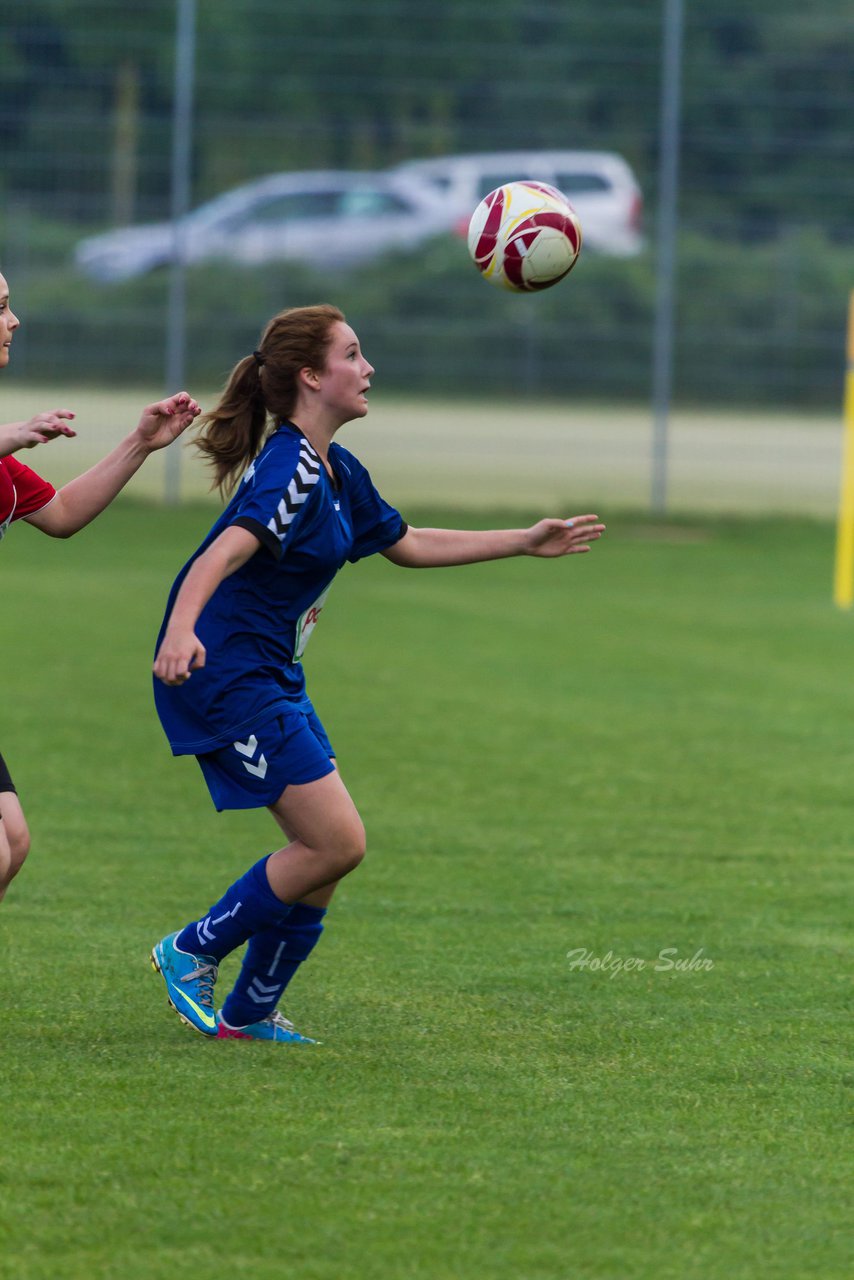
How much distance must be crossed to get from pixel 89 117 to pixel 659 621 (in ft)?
27.0

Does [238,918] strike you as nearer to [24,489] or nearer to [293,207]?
[24,489]

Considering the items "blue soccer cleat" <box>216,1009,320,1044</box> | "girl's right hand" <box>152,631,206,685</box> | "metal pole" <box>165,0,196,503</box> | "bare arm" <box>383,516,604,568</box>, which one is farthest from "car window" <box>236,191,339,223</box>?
"girl's right hand" <box>152,631,206,685</box>

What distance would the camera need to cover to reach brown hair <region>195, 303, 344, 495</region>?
14.4ft

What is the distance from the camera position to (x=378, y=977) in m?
4.88

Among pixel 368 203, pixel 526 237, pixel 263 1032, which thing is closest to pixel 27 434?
pixel 263 1032

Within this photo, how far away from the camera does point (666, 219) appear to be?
17.2 m

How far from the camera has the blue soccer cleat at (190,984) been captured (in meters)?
4.37

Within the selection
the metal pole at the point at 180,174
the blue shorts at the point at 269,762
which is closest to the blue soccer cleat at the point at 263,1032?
the blue shorts at the point at 269,762

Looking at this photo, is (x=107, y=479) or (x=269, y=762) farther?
(x=107, y=479)

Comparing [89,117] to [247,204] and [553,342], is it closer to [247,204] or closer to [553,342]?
[247,204]

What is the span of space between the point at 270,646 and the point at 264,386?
0.61m

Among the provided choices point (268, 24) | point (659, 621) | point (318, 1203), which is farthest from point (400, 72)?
point (318, 1203)

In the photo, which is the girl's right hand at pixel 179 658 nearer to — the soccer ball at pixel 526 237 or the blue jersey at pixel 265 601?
the blue jersey at pixel 265 601

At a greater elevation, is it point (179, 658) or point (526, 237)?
point (526, 237)
